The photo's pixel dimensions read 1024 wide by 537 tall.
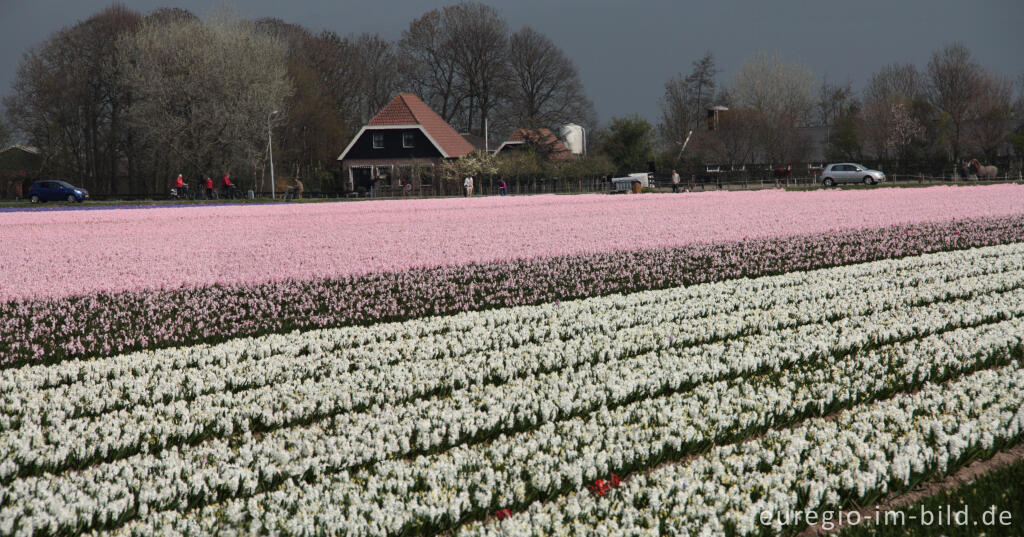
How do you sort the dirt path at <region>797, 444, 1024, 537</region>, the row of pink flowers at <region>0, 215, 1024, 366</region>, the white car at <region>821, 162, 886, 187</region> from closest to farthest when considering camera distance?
the dirt path at <region>797, 444, 1024, 537</region>
the row of pink flowers at <region>0, 215, 1024, 366</region>
the white car at <region>821, 162, 886, 187</region>

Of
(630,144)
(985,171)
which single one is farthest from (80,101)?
(985,171)

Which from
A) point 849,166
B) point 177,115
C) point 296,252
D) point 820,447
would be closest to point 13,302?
point 296,252

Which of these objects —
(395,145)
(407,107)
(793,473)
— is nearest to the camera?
(793,473)

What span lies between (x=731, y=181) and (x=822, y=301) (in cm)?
4693

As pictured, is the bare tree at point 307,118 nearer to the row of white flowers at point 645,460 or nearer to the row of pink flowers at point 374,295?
the row of pink flowers at point 374,295

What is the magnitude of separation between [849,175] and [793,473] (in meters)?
50.3

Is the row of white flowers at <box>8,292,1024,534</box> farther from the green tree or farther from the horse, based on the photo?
the green tree

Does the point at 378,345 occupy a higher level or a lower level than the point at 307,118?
lower

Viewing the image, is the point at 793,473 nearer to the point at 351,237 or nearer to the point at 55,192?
the point at 351,237

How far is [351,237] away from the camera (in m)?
18.0

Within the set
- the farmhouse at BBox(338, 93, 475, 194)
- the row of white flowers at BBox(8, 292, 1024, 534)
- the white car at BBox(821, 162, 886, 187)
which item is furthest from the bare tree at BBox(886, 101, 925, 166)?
the row of white flowers at BBox(8, 292, 1024, 534)

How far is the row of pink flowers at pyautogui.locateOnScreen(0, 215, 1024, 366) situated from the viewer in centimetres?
852

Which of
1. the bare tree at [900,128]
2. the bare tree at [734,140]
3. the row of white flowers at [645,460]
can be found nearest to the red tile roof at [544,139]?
the bare tree at [734,140]

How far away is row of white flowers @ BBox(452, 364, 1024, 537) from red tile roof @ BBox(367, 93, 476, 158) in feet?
189
